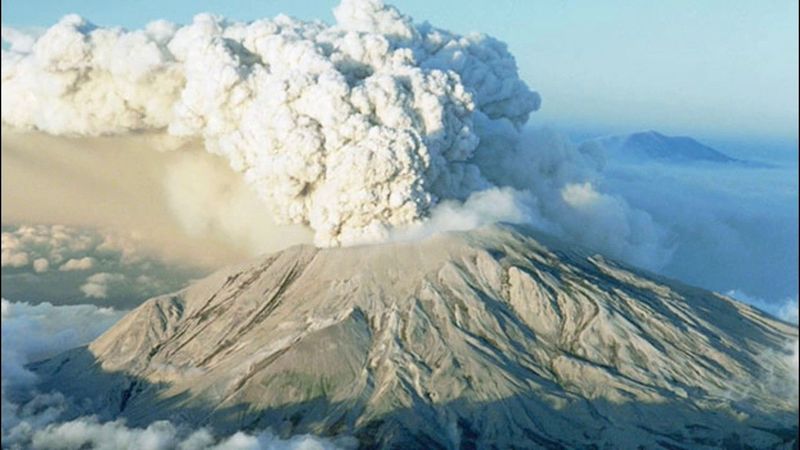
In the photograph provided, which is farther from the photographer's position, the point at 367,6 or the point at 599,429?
the point at 367,6

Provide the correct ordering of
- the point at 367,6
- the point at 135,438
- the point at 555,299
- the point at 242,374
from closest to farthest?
the point at 135,438 < the point at 242,374 < the point at 555,299 < the point at 367,6

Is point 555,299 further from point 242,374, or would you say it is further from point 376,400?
point 242,374

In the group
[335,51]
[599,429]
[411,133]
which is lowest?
[599,429]

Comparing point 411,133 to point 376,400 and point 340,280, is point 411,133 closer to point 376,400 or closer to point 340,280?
point 340,280

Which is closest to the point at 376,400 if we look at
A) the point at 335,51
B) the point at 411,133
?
the point at 411,133

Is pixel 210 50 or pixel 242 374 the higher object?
pixel 210 50

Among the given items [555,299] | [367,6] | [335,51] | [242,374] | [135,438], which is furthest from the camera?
[367,6]
